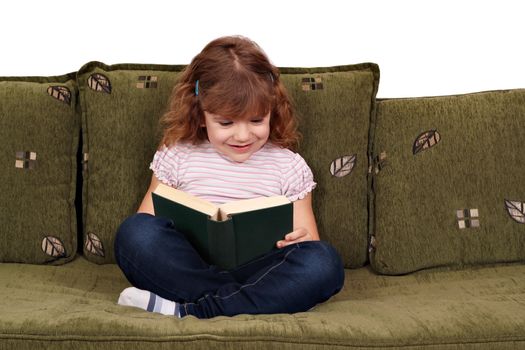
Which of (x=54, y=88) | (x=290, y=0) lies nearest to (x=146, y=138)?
(x=54, y=88)

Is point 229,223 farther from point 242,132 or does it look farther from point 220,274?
point 242,132

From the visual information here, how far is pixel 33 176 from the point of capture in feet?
6.68

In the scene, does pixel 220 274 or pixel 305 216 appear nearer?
pixel 220 274

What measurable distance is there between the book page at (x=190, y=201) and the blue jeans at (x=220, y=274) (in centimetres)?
8

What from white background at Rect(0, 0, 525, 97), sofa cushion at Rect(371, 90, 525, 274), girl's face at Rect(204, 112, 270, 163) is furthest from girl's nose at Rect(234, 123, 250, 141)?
white background at Rect(0, 0, 525, 97)

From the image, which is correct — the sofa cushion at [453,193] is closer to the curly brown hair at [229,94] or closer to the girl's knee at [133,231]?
the curly brown hair at [229,94]

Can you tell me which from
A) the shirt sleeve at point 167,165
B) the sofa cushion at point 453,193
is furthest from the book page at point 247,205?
the sofa cushion at point 453,193

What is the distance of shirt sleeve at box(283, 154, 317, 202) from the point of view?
1.98 metres

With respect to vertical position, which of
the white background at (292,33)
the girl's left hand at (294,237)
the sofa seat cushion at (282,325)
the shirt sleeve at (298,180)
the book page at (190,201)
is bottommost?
the sofa seat cushion at (282,325)

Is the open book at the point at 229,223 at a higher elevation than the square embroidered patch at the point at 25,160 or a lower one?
lower

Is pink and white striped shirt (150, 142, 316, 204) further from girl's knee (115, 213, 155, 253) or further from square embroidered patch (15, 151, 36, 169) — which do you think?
square embroidered patch (15, 151, 36, 169)

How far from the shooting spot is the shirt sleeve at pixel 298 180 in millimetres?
1980

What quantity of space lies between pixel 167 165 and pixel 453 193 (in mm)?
790

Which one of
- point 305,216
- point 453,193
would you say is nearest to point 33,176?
point 305,216
